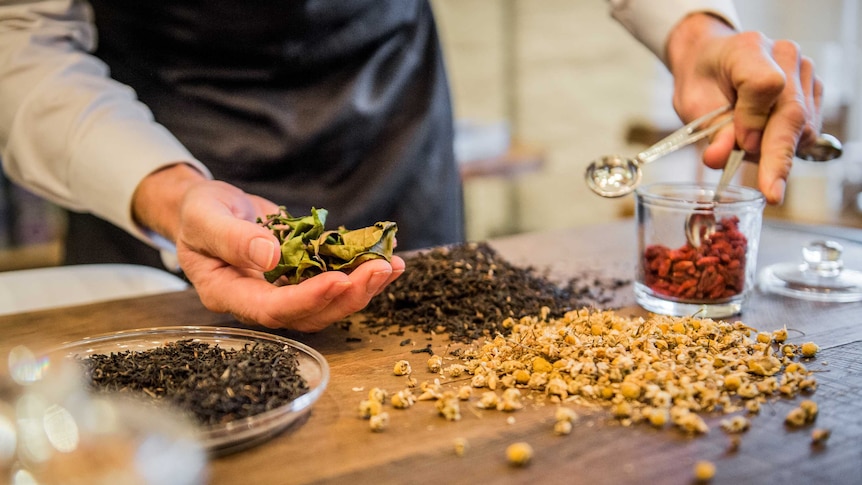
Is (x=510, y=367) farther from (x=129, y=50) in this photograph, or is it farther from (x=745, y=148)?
(x=129, y=50)

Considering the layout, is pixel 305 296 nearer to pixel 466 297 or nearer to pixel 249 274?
pixel 249 274

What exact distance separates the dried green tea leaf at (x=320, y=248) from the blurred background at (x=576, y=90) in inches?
116

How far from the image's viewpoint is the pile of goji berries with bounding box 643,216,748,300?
1.34m

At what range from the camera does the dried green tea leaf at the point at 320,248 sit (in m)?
1.16

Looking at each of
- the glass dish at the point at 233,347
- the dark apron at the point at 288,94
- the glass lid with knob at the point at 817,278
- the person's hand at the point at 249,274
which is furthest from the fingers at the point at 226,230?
the glass lid with knob at the point at 817,278

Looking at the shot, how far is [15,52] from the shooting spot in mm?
1638

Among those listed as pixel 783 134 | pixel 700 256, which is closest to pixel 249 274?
pixel 700 256

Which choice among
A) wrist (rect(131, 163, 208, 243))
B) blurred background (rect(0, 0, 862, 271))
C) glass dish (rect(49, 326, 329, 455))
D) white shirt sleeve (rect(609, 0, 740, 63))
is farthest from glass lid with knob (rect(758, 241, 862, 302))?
blurred background (rect(0, 0, 862, 271))

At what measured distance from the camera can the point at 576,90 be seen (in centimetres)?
453

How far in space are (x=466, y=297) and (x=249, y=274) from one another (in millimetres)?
393

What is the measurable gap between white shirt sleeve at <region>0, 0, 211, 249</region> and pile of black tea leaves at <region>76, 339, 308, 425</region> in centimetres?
54

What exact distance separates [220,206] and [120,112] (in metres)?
0.52

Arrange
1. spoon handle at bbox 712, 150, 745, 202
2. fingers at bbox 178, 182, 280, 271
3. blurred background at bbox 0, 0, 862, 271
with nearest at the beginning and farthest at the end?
fingers at bbox 178, 182, 280, 271
spoon handle at bbox 712, 150, 745, 202
blurred background at bbox 0, 0, 862, 271

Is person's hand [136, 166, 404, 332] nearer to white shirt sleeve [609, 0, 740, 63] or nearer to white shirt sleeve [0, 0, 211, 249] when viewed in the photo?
white shirt sleeve [0, 0, 211, 249]
